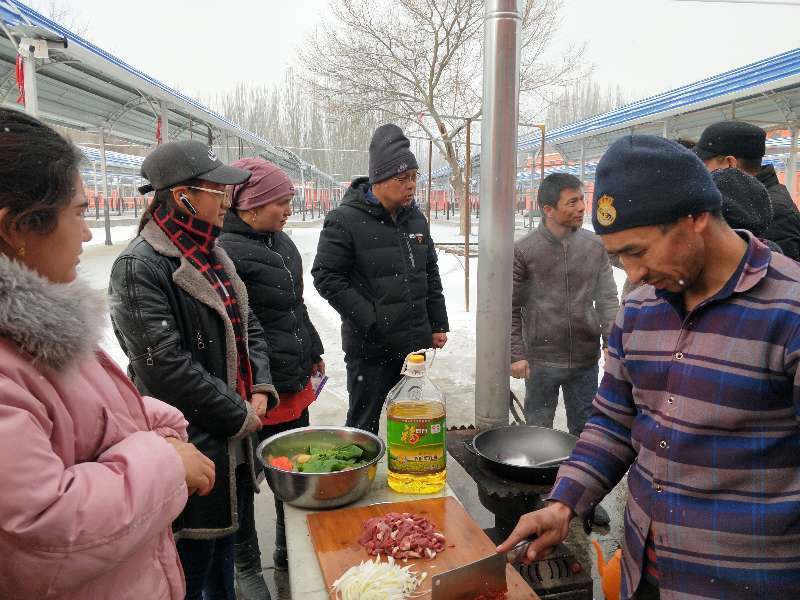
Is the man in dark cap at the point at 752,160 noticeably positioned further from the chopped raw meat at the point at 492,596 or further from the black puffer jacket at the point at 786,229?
the chopped raw meat at the point at 492,596

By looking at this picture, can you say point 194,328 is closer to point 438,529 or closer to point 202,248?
point 202,248

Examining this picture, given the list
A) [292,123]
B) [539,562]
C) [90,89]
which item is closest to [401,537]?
[539,562]

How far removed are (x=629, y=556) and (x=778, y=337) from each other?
2.31ft

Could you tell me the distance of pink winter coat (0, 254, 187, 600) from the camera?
3.38 feet

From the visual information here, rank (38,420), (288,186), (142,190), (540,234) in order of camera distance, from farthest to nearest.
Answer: (540,234) < (288,186) < (142,190) < (38,420)

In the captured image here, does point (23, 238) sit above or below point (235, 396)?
above

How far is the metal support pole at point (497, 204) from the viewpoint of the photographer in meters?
3.29

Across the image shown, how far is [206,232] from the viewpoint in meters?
2.38

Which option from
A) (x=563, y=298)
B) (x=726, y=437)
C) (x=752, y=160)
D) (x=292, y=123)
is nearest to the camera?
(x=726, y=437)

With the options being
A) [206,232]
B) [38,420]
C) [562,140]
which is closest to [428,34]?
[562,140]

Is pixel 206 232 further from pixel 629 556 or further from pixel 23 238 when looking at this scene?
pixel 629 556

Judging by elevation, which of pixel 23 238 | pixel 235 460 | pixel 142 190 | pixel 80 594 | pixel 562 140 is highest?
pixel 562 140

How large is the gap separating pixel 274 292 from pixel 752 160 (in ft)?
8.13

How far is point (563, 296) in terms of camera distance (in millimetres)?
3842
